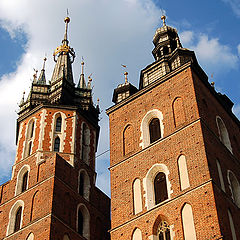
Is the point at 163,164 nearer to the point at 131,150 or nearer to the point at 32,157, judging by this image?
the point at 131,150

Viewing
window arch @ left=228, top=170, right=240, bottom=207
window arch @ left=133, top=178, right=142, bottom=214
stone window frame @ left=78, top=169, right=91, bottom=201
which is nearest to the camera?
window arch @ left=133, top=178, right=142, bottom=214

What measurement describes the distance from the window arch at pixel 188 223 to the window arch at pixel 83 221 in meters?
9.70

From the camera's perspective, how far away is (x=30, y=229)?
28.4 meters

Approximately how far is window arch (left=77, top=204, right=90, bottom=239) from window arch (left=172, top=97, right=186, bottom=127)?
27.6ft

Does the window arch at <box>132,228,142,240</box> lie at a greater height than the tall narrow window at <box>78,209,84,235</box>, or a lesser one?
lesser

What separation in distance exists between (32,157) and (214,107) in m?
11.6

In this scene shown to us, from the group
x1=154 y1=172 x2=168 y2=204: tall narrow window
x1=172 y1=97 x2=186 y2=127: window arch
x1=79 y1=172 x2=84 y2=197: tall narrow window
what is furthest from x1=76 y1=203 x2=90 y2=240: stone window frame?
x1=172 y1=97 x2=186 y2=127: window arch

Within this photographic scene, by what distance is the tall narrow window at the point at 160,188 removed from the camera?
79.3ft

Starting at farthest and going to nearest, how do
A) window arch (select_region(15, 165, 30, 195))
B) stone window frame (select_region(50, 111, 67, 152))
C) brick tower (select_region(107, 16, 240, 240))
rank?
1. stone window frame (select_region(50, 111, 67, 152))
2. window arch (select_region(15, 165, 30, 195))
3. brick tower (select_region(107, 16, 240, 240))

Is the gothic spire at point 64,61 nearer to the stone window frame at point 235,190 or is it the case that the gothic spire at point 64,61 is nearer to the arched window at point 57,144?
the arched window at point 57,144

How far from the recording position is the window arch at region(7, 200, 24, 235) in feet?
98.2

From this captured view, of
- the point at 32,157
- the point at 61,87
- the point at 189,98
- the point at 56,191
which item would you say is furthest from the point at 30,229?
the point at 61,87

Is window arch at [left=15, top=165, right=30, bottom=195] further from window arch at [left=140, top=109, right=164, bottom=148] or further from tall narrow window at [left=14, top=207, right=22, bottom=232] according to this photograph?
window arch at [left=140, top=109, right=164, bottom=148]

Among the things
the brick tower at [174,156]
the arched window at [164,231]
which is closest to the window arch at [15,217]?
the brick tower at [174,156]
